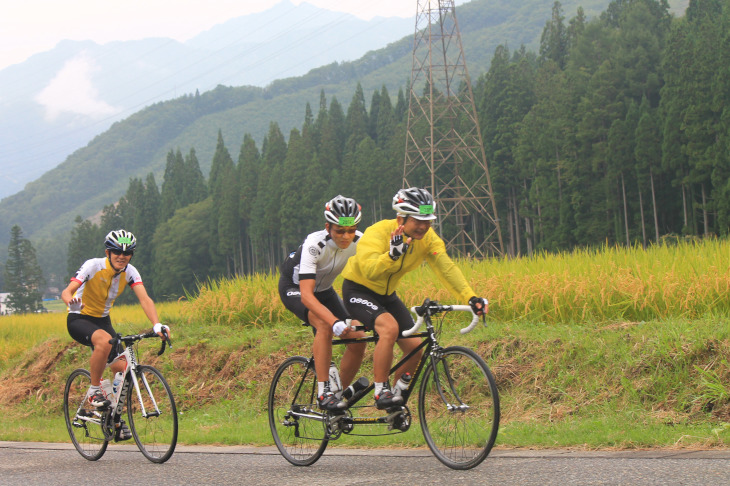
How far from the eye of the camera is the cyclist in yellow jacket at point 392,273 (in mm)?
6715

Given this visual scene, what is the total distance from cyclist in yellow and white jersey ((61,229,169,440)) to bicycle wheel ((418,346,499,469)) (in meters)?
3.33

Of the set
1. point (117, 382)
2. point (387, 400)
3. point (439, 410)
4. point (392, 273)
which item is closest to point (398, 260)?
point (392, 273)

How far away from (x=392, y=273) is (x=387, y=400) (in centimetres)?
113

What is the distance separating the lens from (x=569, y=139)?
6988 cm

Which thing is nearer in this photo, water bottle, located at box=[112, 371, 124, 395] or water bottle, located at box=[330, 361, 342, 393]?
water bottle, located at box=[330, 361, 342, 393]

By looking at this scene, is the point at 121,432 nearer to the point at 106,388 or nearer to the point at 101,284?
the point at 106,388

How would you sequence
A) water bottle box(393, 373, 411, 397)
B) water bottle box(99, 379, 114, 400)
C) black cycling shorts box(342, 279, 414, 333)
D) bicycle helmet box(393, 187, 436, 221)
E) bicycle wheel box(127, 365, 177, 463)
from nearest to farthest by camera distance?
1. bicycle helmet box(393, 187, 436, 221)
2. water bottle box(393, 373, 411, 397)
3. black cycling shorts box(342, 279, 414, 333)
4. bicycle wheel box(127, 365, 177, 463)
5. water bottle box(99, 379, 114, 400)

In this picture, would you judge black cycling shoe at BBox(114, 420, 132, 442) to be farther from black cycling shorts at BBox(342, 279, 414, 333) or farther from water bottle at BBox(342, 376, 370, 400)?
black cycling shorts at BBox(342, 279, 414, 333)

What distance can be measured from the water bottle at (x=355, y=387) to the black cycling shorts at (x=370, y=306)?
460mm

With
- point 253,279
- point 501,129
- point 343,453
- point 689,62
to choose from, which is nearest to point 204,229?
point 501,129

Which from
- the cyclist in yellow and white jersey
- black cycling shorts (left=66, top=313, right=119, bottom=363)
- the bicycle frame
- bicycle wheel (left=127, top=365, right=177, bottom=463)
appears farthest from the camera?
black cycling shorts (left=66, top=313, right=119, bottom=363)

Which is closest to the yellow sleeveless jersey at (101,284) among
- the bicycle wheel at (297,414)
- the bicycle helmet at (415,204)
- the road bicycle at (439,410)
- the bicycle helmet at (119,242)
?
the bicycle helmet at (119,242)

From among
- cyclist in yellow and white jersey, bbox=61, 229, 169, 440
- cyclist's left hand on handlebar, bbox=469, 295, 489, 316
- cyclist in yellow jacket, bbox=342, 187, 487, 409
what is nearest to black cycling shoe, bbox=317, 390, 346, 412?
cyclist in yellow jacket, bbox=342, 187, 487, 409

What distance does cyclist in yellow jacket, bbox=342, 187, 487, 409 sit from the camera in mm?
6715
